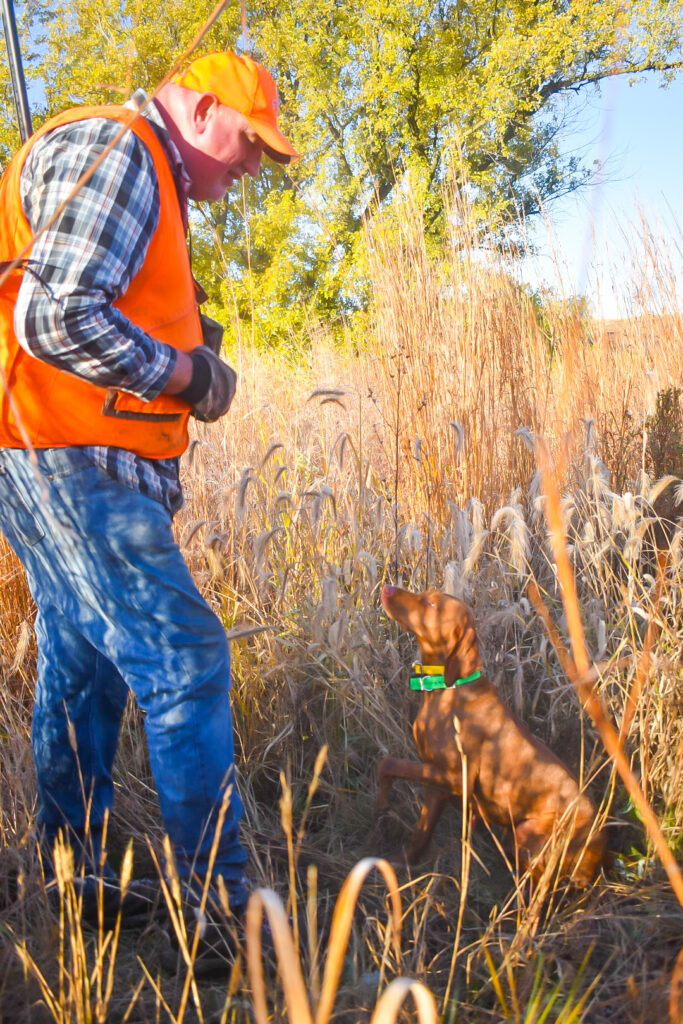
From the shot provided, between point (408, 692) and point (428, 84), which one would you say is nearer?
point (408, 692)

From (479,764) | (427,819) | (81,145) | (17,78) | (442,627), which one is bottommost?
(427,819)

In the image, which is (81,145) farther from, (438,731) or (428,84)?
(428,84)

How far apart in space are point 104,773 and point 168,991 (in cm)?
49

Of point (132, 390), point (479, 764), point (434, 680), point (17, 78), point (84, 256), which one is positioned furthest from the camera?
point (17, 78)

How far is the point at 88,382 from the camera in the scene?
1.54m

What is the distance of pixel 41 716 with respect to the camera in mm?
1844

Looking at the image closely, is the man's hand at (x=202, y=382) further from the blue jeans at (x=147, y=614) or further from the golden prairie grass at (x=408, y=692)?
the golden prairie grass at (x=408, y=692)

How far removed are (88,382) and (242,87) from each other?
26.8 inches

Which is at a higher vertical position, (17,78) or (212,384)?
(17,78)

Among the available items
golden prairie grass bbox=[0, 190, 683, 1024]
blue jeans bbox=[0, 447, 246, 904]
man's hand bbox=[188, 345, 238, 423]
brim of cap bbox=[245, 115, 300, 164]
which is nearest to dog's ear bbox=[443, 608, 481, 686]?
golden prairie grass bbox=[0, 190, 683, 1024]

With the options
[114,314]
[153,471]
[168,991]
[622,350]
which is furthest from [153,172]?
[622,350]

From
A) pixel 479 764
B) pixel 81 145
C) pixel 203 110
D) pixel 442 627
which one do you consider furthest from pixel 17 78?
pixel 479 764

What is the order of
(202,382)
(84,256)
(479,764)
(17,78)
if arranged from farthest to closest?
(17,78) < (479,764) < (202,382) < (84,256)

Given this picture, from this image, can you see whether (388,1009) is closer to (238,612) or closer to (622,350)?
(238,612)
